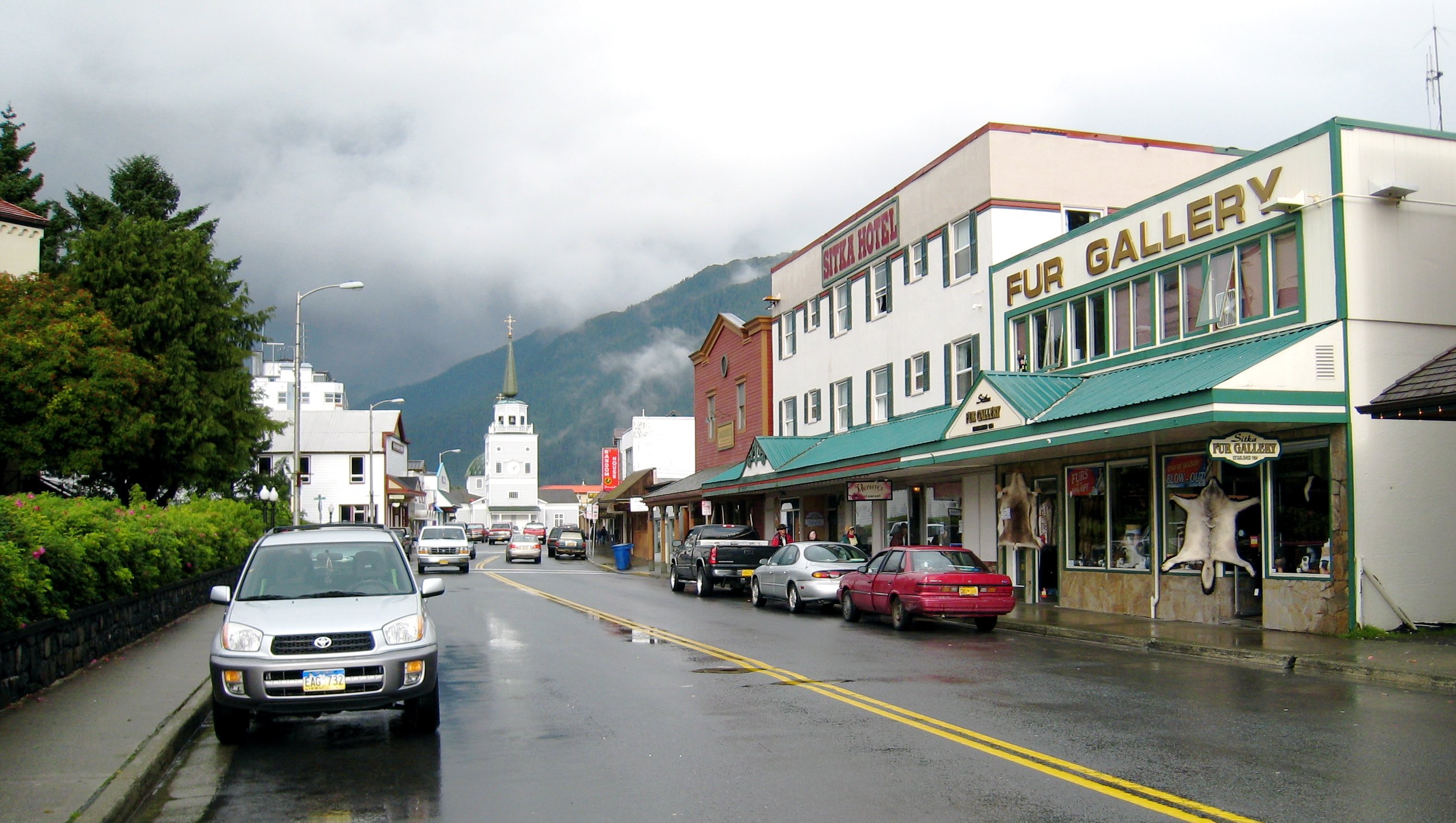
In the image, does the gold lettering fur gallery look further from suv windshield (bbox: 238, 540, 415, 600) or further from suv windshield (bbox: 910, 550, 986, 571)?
suv windshield (bbox: 238, 540, 415, 600)

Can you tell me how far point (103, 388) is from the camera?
102 feet

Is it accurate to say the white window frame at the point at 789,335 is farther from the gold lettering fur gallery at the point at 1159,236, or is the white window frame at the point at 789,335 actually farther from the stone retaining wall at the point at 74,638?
the stone retaining wall at the point at 74,638

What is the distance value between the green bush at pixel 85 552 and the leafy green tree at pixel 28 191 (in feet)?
119

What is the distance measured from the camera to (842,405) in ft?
119

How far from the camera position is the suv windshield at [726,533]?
32312mm

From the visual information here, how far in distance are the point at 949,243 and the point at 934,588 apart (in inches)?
486

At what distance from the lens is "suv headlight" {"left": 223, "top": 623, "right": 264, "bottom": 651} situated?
8.86 m

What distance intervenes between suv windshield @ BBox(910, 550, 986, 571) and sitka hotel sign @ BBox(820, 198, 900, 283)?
45.2 feet

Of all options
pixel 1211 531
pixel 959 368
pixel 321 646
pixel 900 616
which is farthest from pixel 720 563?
pixel 321 646

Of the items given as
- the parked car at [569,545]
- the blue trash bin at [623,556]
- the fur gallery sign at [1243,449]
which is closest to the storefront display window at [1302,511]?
the fur gallery sign at [1243,449]

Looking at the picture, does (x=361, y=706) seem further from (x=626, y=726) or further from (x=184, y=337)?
(x=184, y=337)

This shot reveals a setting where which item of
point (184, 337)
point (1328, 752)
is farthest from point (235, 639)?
point (184, 337)

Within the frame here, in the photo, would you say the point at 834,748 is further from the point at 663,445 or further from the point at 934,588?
the point at 663,445

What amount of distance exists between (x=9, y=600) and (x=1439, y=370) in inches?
672
